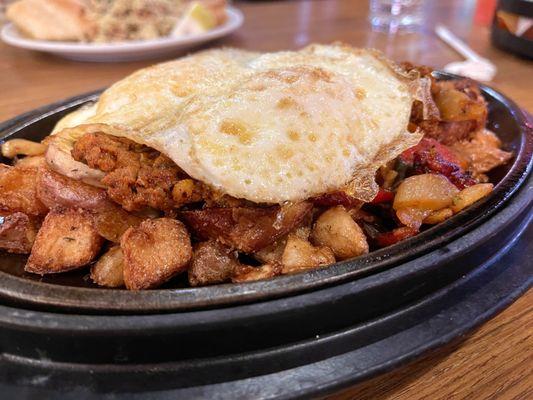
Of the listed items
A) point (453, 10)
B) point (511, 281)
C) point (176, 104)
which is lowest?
point (453, 10)

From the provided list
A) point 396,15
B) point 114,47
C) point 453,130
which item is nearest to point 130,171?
point 453,130

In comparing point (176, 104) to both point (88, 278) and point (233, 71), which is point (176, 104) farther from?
point (88, 278)

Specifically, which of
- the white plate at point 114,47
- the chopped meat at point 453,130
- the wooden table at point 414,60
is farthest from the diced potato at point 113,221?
the white plate at point 114,47

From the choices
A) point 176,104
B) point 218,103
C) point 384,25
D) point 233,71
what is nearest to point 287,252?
point 218,103

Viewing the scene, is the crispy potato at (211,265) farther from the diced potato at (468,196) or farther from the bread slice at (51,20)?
the bread slice at (51,20)

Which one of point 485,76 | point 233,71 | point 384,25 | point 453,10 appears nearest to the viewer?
point 233,71

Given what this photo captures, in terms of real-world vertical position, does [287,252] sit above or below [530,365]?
above

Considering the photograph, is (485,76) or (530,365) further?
(485,76)

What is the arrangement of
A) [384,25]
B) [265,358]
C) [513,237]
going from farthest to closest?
1. [384,25]
2. [513,237]
3. [265,358]

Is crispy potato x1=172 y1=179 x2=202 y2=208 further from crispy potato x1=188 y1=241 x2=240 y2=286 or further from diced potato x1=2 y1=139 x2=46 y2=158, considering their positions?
diced potato x1=2 y1=139 x2=46 y2=158
